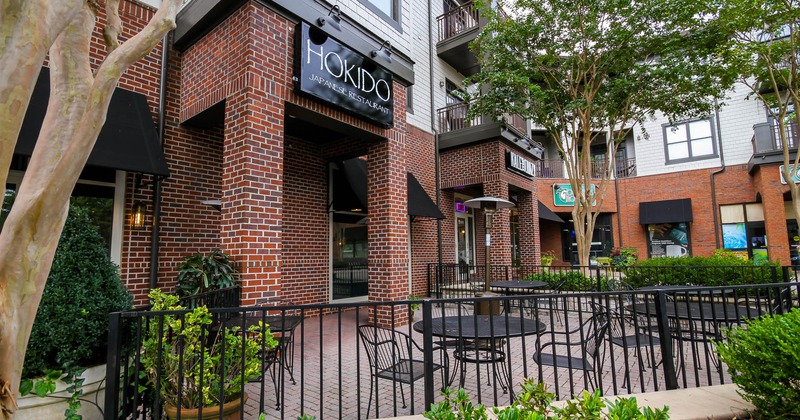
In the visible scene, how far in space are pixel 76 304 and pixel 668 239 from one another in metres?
22.0

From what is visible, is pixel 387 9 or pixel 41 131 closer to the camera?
pixel 41 131

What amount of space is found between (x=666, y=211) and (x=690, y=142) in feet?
11.9

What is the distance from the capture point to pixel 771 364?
244 centimetres

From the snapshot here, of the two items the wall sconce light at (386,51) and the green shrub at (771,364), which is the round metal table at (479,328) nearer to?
the green shrub at (771,364)

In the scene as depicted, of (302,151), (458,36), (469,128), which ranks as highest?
(458,36)

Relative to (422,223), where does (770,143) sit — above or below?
above

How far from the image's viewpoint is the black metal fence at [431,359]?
2.88 metres

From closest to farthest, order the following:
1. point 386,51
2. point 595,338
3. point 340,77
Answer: point 595,338, point 340,77, point 386,51

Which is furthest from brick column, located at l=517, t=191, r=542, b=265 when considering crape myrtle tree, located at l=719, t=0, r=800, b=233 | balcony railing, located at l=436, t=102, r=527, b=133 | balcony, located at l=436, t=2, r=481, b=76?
crape myrtle tree, located at l=719, t=0, r=800, b=233

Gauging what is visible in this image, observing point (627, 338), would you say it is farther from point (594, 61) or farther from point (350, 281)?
point (594, 61)

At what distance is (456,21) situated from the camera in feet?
41.8

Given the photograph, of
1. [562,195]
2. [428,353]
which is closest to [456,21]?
[562,195]

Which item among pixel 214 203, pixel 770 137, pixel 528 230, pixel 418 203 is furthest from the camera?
pixel 770 137

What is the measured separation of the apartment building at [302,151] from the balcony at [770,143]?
29.5 feet
